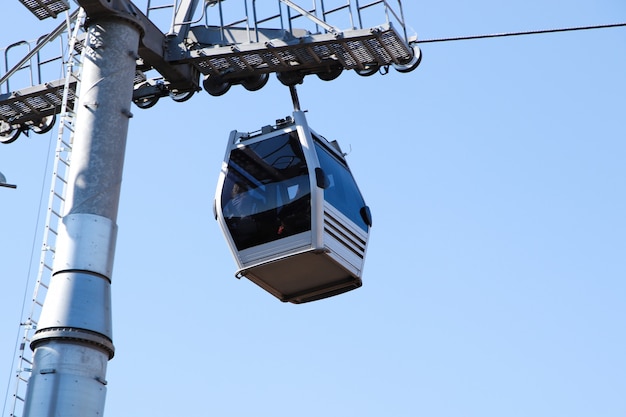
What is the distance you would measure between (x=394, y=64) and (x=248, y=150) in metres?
2.26

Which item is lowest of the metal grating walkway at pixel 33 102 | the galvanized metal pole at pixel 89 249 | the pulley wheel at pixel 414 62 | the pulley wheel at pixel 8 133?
the galvanized metal pole at pixel 89 249

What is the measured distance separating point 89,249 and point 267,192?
3778 millimetres

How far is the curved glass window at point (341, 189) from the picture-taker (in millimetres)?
12297

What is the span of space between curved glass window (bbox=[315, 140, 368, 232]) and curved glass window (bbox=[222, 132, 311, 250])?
311 millimetres

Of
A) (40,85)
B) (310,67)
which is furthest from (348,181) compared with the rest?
(40,85)

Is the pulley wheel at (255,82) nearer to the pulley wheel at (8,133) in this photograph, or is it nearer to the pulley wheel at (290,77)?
the pulley wheel at (290,77)

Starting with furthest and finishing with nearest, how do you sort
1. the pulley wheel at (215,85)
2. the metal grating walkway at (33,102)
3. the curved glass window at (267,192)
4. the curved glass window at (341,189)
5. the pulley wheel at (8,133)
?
1. the pulley wheel at (8,133)
2. the metal grating walkway at (33,102)
3. the curved glass window at (341,189)
4. the curved glass window at (267,192)
5. the pulley wheel at (215,85)

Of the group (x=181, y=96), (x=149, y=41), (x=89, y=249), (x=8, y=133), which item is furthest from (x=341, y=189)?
(x=8, y=133)

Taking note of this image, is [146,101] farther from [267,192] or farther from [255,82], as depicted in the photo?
[267,192]

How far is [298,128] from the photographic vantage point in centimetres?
1255

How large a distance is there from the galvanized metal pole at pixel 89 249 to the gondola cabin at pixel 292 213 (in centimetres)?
287

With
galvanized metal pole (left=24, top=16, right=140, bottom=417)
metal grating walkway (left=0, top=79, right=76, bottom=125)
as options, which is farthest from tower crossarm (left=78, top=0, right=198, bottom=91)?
metal grating walkway (left=0, top=79, right=76, bottom=125)

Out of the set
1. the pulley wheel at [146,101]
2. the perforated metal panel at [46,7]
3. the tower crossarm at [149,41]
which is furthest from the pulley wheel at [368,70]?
the perforated metal panel at [46,7]

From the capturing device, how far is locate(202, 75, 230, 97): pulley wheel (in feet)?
39.0
